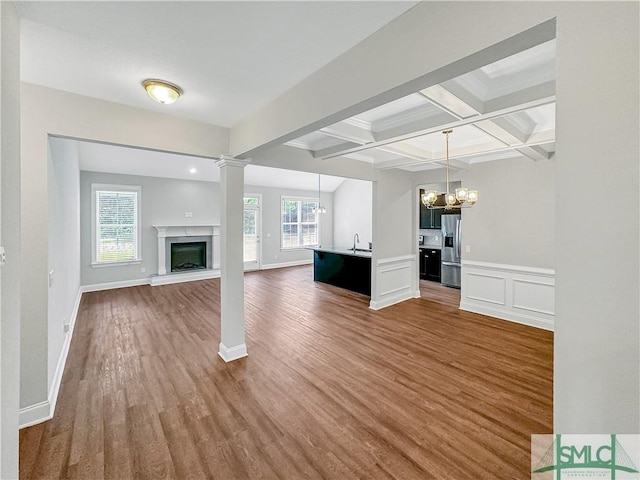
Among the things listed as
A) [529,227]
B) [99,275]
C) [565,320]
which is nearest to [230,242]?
[565,320]

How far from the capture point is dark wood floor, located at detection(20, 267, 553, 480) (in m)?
1.79

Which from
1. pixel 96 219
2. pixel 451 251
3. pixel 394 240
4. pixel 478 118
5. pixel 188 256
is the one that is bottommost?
pixel 188 256

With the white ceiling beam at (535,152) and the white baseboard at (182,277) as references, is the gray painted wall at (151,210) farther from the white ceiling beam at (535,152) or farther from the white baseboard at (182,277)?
the white ceiling beam at (535,152)

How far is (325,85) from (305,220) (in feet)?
27.2

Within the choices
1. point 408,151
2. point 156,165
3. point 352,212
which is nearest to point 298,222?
point 352,212

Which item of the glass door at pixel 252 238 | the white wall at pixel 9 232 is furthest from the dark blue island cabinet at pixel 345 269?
the white wall at pixel 9 232

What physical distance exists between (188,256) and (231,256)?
5.19m

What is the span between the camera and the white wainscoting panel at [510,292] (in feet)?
13.4

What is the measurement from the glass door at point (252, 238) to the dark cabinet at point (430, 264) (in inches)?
193

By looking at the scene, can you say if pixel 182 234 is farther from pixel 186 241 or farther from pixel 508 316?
pixel 508 316

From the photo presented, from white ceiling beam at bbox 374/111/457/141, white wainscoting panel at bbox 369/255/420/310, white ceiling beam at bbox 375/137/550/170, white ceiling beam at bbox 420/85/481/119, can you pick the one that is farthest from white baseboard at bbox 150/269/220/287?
white ceiling beam at bbox 420/85/481/119

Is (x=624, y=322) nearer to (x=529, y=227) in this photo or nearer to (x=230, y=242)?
(x=230, y=242)

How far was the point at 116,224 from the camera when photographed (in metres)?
6.43

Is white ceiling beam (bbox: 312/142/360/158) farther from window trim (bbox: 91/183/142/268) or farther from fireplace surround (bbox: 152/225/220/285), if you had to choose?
window trim (bbox: 91/183/142/268)
